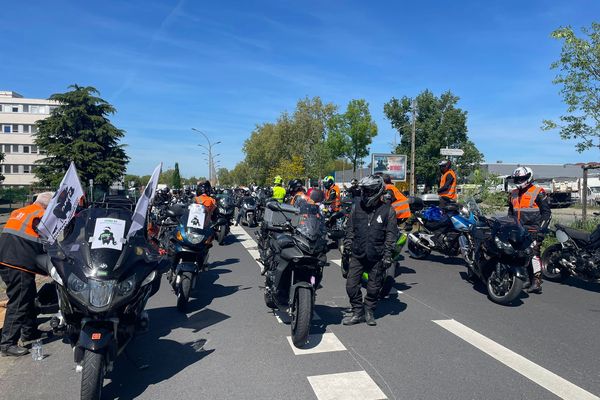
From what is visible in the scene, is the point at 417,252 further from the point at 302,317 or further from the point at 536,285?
the point at 302,317

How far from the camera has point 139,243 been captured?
14.0ft

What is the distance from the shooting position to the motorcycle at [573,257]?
720 cm

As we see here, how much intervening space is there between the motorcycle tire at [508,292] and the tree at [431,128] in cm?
3797

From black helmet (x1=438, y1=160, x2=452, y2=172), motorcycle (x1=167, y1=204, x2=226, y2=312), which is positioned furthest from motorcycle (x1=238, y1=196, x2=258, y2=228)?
motorcycle (x1=167, y1=204, x2=226, y2=312)

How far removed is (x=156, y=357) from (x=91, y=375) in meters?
1.29

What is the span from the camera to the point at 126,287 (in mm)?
3797

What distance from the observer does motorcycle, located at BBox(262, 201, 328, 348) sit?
488 cm

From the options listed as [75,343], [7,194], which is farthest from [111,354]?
[7,194]

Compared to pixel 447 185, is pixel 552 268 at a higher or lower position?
lower

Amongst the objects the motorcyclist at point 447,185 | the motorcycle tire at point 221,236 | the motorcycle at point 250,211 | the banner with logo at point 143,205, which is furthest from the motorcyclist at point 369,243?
the motorcycle at point 250,211

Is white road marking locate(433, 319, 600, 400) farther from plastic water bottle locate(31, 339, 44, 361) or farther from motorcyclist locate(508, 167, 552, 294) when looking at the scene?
plastic water bottle locate(31, 339, 44, 361)

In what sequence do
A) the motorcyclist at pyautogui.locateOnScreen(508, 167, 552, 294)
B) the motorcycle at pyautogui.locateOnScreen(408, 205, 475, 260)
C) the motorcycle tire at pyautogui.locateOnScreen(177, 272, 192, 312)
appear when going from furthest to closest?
the motorcycle at pyautogui.locateOnScreen(408, 205, 475, 260) < the motorcyclist at pyautogui.locateOnScreen(508, 167, 552, 294) < the motorcycle tire at pyautogui.locateOnScreen(177, 272, 192, 312)

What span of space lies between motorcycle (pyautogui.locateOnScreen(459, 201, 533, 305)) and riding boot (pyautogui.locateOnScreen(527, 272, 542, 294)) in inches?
11.4

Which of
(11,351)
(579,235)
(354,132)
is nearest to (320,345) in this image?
(11,351)
